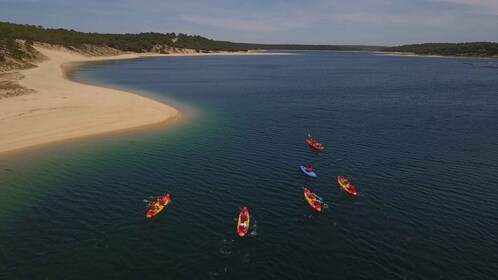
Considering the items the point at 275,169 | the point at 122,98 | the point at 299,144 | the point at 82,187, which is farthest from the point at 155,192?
the point at 122,98

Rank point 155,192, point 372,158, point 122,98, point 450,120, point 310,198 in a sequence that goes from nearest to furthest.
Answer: point 310,198 → point 155,192 → point 372,158 → point 450,120 → point 122,98

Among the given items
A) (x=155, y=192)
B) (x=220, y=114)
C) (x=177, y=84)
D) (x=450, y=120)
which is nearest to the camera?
(x=155, y=192)

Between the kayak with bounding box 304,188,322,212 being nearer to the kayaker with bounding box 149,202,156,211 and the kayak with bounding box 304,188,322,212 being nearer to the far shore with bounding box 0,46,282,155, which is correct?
the kayaker with bounding box 149,202,156,211

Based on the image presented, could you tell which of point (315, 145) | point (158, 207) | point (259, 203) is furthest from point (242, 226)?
point (315, 145)

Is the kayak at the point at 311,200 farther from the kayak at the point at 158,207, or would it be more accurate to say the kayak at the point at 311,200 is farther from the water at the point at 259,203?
the kayak at the point at 158,207

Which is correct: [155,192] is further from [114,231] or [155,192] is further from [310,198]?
[310,198]

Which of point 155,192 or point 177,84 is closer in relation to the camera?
point 155,192

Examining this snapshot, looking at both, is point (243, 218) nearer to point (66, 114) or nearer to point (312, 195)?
point (312, 195)
